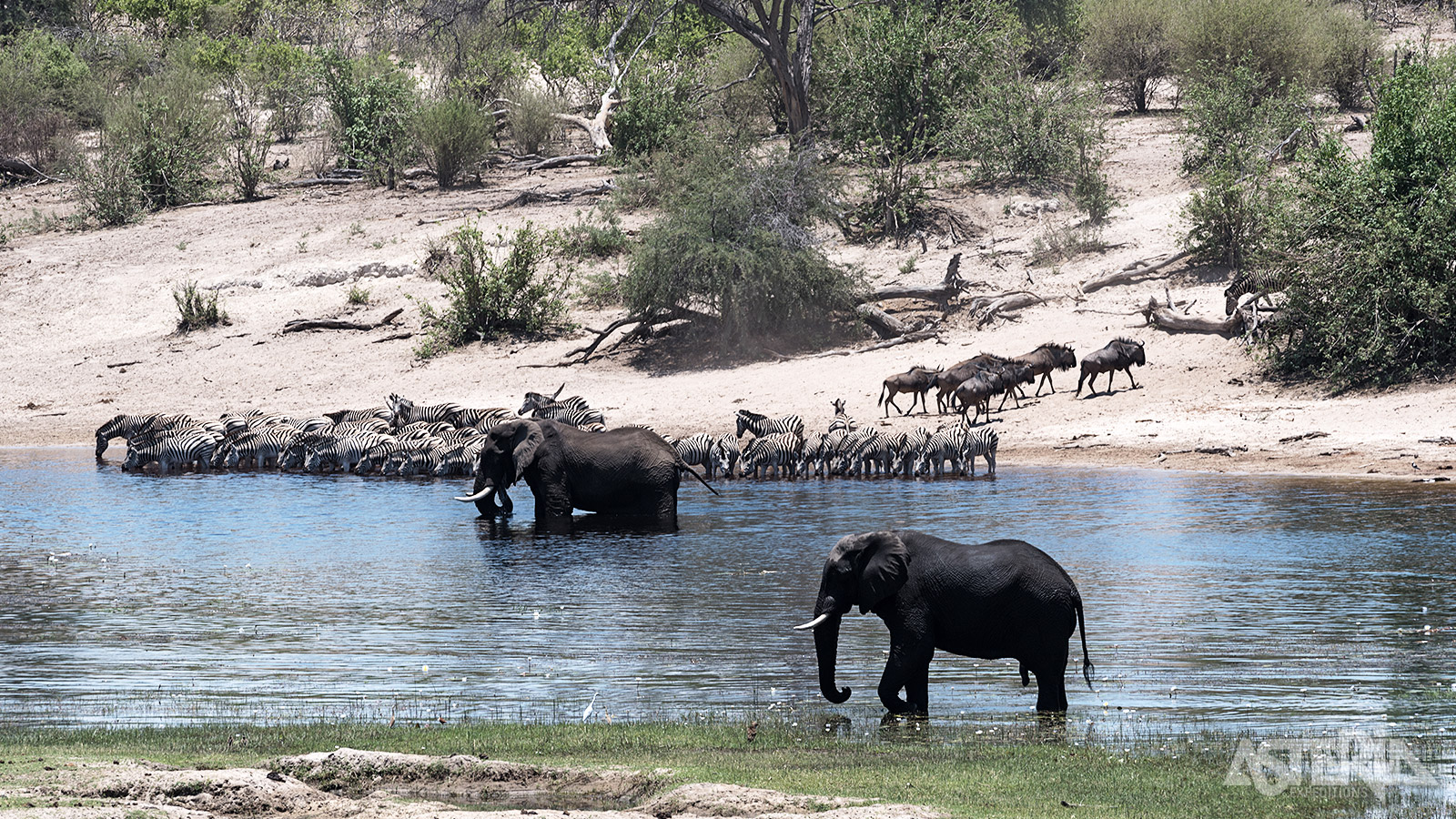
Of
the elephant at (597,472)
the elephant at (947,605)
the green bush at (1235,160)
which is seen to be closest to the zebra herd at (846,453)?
the elephant at (597,472)

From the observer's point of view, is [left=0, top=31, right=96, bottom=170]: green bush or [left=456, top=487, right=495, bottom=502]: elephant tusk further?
[left=0, top=31, right=96, bottom=170]: green bush

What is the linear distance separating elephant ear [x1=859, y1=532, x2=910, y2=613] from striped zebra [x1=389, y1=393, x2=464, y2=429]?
1682 centimetres

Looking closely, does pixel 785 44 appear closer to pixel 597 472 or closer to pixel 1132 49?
pixel 1132 49

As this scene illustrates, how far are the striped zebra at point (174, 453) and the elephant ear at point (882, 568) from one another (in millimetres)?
17484

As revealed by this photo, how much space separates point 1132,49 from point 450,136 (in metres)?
19.1

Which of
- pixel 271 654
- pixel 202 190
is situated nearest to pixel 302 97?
pixel 202 190

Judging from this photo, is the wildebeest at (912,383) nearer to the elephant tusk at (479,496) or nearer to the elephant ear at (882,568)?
the elephant tusk at (479,496)

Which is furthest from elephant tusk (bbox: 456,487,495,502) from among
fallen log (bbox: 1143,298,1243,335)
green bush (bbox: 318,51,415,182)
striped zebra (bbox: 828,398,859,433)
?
green bush (bbox: 318,51,415,182)

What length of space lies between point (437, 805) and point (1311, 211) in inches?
779

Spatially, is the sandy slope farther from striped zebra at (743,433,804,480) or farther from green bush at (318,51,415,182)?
striped zebra at (743,433,804,480)

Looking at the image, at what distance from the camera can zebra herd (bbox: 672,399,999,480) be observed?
2103cm

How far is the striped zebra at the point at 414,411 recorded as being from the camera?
25.2 meters

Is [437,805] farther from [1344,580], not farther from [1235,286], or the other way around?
[1235,286]

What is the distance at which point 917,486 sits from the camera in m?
20.0
